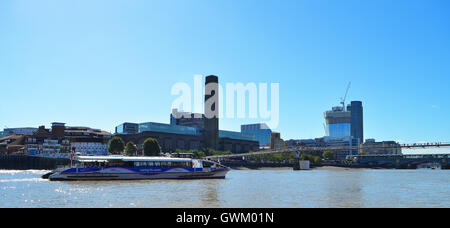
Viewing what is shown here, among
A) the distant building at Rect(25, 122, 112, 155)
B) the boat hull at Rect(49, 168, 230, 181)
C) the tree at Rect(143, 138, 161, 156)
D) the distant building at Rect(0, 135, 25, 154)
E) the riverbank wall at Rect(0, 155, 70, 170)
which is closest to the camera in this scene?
the boat hull at Rect(49, 168, 230, 181)

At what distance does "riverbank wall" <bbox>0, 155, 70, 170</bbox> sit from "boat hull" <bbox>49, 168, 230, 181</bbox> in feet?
249

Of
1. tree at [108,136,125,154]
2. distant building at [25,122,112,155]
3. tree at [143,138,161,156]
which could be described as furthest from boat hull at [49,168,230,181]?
distant building at [25,122,112,155]

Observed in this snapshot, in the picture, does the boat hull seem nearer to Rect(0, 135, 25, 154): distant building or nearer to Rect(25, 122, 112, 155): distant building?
Rect(25, 122, 112, 155): distant building

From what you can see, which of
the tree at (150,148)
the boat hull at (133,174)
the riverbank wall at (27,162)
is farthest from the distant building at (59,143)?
the boat hull at (133,174)

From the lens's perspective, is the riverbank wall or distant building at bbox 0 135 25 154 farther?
distant building at bbox 0 135 25 154

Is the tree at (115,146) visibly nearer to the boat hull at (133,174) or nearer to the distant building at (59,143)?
the distant building at (59,143)

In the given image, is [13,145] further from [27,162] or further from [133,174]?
[133,174]

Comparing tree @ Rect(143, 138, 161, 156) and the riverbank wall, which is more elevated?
tree @ Rect(143, 138, 161, 156)

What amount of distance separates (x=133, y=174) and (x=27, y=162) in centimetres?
8723

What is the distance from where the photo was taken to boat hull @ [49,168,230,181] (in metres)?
65.3
